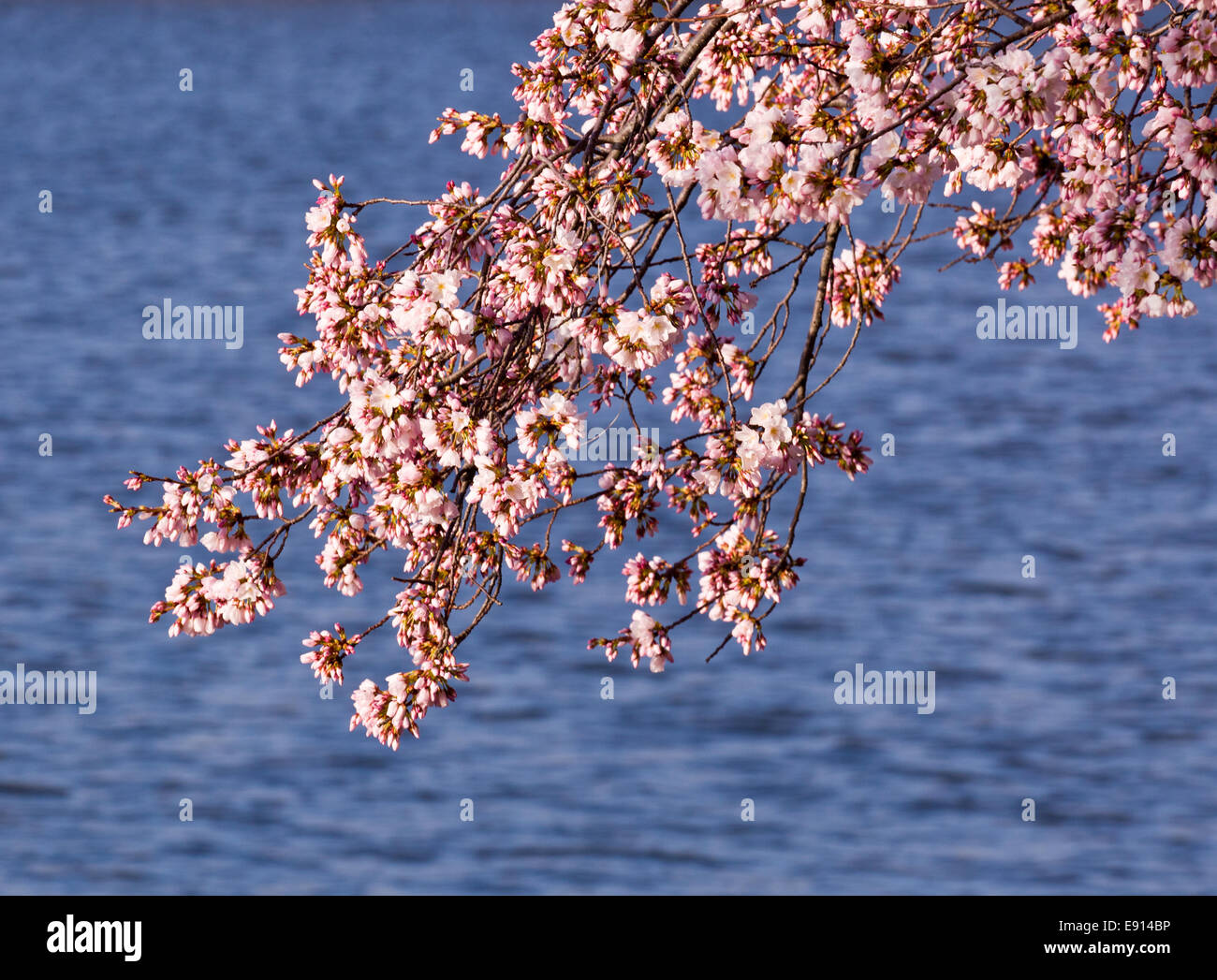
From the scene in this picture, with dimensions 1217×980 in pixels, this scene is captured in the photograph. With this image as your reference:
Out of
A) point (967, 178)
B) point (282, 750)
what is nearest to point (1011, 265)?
point (967, 178)

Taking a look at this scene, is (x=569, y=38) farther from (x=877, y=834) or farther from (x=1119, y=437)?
(x=1119, y=437)

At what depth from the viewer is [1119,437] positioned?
28.7 m

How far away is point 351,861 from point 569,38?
36.6 ft

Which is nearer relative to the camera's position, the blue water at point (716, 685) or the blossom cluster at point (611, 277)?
the blossom cluster at point (611, 277)

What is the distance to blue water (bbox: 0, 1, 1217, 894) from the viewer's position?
16.0 metres

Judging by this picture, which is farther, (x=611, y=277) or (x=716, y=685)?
(x=716, y=685)

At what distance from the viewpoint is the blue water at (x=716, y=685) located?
16.0 m

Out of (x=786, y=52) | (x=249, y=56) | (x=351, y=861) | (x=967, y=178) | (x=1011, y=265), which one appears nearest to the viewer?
(x=786, y=52)

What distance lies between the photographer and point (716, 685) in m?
19.1

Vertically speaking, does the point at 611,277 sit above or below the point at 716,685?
above

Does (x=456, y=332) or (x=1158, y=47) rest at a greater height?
(x=1158, y=47)

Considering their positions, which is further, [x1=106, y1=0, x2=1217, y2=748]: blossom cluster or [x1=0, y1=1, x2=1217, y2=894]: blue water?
[x1=0, y1=1, x2=1217, y2=894]: blue water
